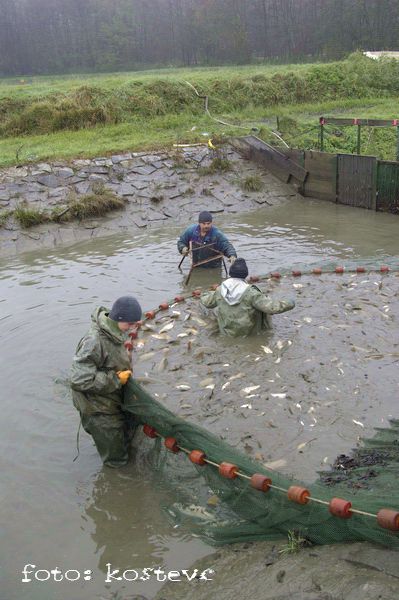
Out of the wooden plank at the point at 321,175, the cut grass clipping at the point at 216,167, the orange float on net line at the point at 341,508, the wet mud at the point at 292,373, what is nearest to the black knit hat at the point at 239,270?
the wet mud at the point at 292,373

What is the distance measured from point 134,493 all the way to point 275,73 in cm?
2347

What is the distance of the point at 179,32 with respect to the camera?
130 feet

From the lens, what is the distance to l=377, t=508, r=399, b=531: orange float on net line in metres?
3.67

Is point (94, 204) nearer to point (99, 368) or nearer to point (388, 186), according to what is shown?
point (388, 186)

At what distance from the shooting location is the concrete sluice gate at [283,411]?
438 centimetres

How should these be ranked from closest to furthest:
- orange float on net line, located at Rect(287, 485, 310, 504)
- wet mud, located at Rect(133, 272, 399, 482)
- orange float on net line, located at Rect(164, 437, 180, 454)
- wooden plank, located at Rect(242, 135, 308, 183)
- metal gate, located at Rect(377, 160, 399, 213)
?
orange float on net line, located at Rect(287, 485, 310, 504), orange float on net line, located at Rect(164, 437, 180, 454), wet mud, located at Rect(133, 272, 399, 482), metal gate, located at Rect(377, 160, 399, 213), wooden plank, located at Rect(242, 135, 308, 183)

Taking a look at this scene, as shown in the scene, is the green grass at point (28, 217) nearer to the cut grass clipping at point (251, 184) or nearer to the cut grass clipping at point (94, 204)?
the cut grass clipping at point (94, 204)

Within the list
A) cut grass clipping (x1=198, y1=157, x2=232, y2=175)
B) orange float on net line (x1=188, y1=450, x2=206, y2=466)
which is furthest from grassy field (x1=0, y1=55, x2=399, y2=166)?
orange float on net line (x1=188, y1=450, x2=206, y2=466)

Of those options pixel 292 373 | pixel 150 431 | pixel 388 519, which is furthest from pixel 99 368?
pixel 388 519

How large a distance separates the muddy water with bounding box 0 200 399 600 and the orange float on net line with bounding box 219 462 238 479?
0.63m

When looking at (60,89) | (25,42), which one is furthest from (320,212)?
(25,42)

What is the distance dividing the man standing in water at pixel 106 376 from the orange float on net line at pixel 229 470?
4.35 feet

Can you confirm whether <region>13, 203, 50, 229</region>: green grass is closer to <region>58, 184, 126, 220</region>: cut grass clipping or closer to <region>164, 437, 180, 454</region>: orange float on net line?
<region>58, 184, 126, 220</region>: cut grass clipping

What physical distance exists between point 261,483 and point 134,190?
13101 millimetres
